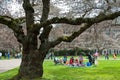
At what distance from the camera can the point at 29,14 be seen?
62.0 ft

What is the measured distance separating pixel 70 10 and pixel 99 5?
3.52 metres

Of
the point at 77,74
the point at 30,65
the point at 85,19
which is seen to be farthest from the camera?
the point at 77,74

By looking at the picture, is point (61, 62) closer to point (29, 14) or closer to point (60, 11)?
point (60, 11)

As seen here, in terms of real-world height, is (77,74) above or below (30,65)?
below

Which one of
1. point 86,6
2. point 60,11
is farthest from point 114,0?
point 60,11

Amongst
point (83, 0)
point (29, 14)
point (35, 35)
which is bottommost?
point (35, 35)

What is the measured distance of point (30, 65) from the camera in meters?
18.7

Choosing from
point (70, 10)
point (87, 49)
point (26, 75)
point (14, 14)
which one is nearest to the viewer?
point (26, 75)

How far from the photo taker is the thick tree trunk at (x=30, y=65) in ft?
61.0

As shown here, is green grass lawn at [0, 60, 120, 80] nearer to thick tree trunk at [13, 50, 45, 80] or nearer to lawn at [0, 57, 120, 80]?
lawn at [0, 57, 120, 80]

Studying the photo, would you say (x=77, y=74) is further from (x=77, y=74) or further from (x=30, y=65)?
(x=30, y=65)

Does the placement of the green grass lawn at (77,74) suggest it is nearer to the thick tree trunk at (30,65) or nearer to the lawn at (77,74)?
the lawn at (77,74)

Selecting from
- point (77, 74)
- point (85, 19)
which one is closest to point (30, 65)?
point (85, 19)

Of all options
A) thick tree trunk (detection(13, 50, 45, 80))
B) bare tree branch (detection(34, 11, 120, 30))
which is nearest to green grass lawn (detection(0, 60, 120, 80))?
thick tree trunk (detection(13, 50, 45, 80))
